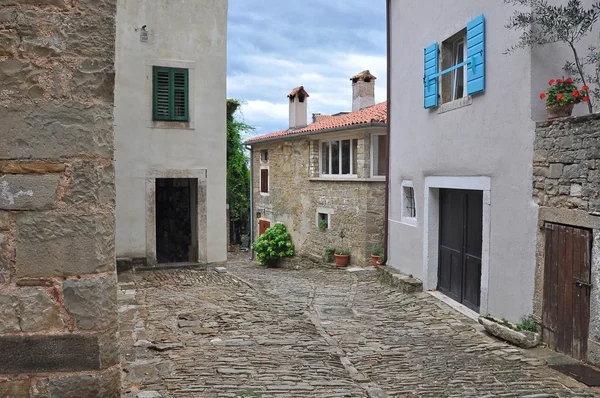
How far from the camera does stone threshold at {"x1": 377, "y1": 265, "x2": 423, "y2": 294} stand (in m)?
9.93

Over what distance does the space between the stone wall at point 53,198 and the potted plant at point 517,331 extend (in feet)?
17.5

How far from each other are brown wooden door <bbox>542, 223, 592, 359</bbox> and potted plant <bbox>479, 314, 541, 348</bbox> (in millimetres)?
169

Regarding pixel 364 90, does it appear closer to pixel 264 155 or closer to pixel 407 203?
pixel 264 155

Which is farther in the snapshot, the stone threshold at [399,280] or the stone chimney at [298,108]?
the stone chimney at [298,108]

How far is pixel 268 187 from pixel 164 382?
1730 centimetres

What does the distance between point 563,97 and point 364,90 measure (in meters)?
14.4

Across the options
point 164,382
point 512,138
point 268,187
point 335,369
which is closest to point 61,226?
point 164,382

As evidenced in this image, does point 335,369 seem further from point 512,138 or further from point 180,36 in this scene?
point 180,36

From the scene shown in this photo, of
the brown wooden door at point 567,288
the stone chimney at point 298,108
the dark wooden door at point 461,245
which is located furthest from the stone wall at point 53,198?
the stone chimney at point 298,108

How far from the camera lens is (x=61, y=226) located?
247 centimetres

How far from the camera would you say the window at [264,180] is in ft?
72.7

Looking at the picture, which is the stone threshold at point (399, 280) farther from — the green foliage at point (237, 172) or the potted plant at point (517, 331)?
the green foliage at point (237, 172)

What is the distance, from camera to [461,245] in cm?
898

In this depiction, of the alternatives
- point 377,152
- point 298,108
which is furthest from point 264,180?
point 377,152
